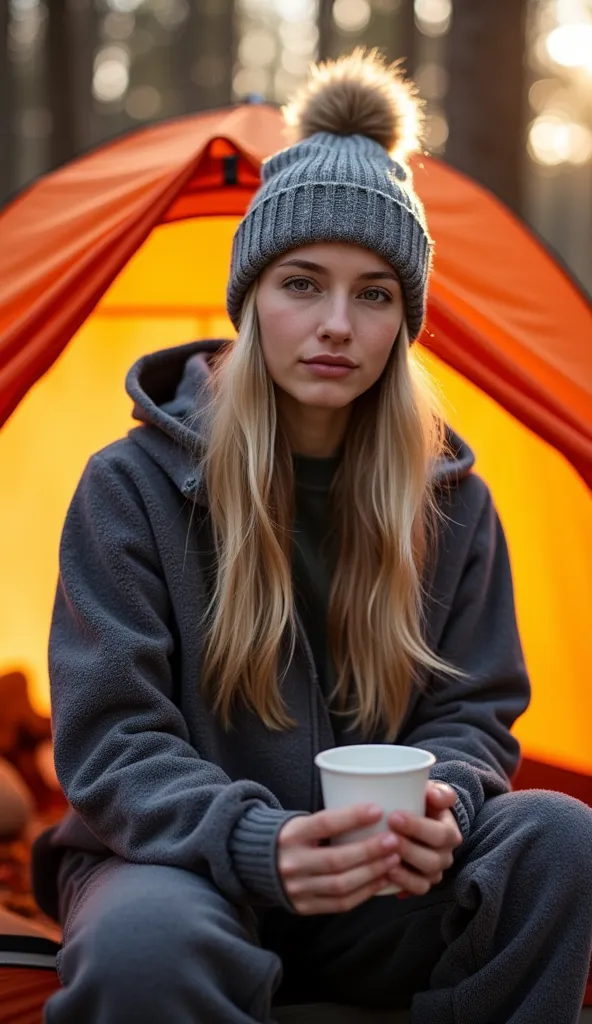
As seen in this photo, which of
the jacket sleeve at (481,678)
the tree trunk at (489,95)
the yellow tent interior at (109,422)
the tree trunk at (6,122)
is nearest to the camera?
the jacket sleeve at (481,678)

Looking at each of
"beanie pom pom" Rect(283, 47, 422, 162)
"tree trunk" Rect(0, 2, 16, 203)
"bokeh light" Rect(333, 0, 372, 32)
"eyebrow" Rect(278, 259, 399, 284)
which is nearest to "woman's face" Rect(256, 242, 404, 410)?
"eyebrow" Rect(278, 259, 399, 284)

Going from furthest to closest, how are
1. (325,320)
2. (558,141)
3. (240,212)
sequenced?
(558,141)
(240,212)
(325,320)

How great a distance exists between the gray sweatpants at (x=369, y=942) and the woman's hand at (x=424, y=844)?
9 centimetres

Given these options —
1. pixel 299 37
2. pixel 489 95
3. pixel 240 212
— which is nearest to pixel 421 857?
pixel 240 212

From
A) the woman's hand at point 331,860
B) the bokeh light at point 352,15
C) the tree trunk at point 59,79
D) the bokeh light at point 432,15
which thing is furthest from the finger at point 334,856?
the bokeh light at point 352,15

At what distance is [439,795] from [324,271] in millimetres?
690

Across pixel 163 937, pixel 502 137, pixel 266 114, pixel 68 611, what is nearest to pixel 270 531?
pixel 68 611

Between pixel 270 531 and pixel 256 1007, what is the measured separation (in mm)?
601

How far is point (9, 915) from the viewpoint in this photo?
6.17 ft

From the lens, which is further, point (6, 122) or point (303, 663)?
point (6, 122)

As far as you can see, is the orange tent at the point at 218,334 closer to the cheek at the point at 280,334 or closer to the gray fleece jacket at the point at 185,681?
the gray fleece jacket at the point at 185,681

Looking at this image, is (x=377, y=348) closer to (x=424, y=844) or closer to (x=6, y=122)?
(x=424, y=844)

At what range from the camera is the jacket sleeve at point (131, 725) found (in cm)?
129

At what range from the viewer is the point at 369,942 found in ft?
4.95
